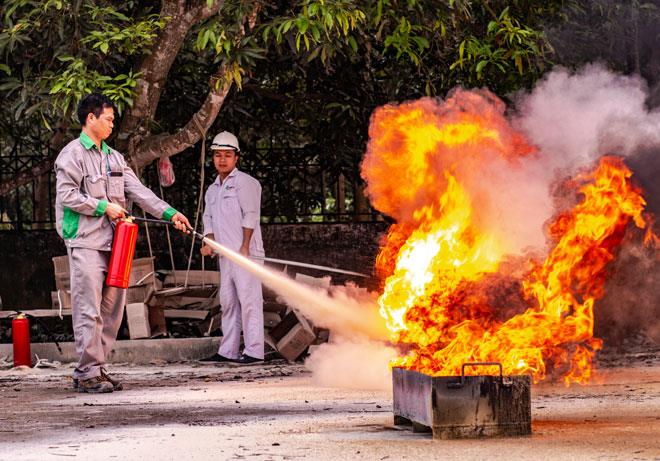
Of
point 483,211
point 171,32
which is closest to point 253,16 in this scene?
point 171,32

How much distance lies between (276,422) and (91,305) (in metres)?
2.62

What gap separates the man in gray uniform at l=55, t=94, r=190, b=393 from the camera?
33.9 ft

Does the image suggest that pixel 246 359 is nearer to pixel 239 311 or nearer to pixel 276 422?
pixel 239 311

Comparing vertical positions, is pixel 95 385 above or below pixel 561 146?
below

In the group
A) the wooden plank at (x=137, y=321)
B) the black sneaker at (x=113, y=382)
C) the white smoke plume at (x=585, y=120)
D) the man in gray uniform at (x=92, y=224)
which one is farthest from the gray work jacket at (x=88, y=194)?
the wooden plank at (x=137, y=321)

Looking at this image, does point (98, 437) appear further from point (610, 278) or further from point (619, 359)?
point (610, 278)

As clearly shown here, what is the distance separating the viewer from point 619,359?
41.7 ft

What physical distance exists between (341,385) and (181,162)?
6388 millimetres

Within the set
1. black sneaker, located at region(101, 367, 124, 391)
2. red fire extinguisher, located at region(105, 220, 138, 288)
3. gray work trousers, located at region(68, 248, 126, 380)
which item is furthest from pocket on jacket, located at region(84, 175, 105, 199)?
black sneaker, located at region(101, 367, 124, 391)

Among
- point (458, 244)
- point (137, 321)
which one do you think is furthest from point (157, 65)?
point (458, 244)

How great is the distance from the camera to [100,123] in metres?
10.5

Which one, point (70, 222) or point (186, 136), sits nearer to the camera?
point (70, 222)

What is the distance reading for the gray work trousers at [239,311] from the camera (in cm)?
1307

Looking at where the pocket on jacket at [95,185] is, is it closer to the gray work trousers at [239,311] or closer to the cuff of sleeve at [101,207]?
the cuff of sleeve at [101,207]
